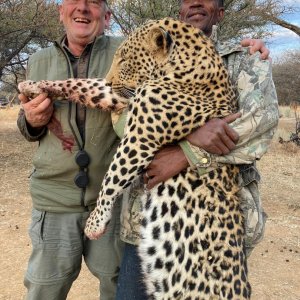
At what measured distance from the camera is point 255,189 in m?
2.97

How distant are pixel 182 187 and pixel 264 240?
486 cm

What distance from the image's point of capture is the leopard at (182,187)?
2.69 metres

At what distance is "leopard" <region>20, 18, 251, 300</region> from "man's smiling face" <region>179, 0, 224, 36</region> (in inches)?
8.7

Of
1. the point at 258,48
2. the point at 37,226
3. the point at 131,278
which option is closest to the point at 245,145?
the point at 258,48

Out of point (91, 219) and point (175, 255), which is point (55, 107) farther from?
point (175, 255)

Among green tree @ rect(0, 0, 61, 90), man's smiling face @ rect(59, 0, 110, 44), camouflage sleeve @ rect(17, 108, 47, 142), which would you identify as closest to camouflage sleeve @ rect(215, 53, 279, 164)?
man's smiling face @ rect(59, 0, 110, 44)

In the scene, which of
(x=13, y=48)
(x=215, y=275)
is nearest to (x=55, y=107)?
(x=215, y=275)

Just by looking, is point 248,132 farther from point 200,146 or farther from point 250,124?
point 200,146

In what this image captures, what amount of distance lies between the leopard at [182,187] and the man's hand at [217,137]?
5cm

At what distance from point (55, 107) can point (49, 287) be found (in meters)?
1.36

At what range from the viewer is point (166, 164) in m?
2.76

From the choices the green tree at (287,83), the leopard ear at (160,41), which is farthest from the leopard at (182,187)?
the green tree at (287,83)

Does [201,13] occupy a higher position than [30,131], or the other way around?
[201,13]

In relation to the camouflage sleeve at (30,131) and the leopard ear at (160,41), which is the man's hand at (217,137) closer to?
the leopard ear at (160,41)
